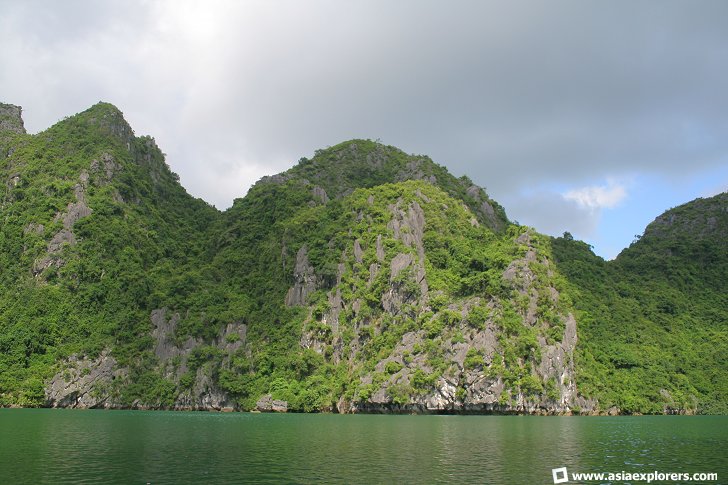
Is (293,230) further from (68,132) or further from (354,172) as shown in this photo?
(68,132)

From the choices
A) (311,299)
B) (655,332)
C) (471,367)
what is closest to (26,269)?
(311,299)

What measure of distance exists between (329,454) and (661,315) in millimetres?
87724

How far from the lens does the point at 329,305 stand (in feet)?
296

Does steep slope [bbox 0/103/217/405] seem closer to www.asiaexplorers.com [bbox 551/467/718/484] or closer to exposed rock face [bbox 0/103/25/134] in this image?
exposed rock face [bbox 0/103/25/134]

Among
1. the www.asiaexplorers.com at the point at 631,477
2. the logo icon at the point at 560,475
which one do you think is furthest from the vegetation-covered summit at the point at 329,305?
the logo icon at the point at 560,475

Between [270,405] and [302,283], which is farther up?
[302,283]

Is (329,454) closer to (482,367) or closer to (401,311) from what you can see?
(482,367)

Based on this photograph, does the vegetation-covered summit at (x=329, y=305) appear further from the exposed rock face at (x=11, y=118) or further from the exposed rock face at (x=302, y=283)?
the exposed rock face at (x=11, y=118)

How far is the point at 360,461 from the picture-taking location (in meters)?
25.2

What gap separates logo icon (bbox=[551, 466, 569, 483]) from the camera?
835 inches

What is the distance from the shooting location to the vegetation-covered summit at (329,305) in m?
75.1

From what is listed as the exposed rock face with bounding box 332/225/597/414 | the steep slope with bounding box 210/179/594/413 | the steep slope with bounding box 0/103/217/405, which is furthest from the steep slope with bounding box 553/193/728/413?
the steep slope with bounding box 0/103/217/405

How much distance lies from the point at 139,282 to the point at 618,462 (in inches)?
3365

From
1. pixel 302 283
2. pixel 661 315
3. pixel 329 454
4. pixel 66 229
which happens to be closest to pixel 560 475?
pixel 329 454
